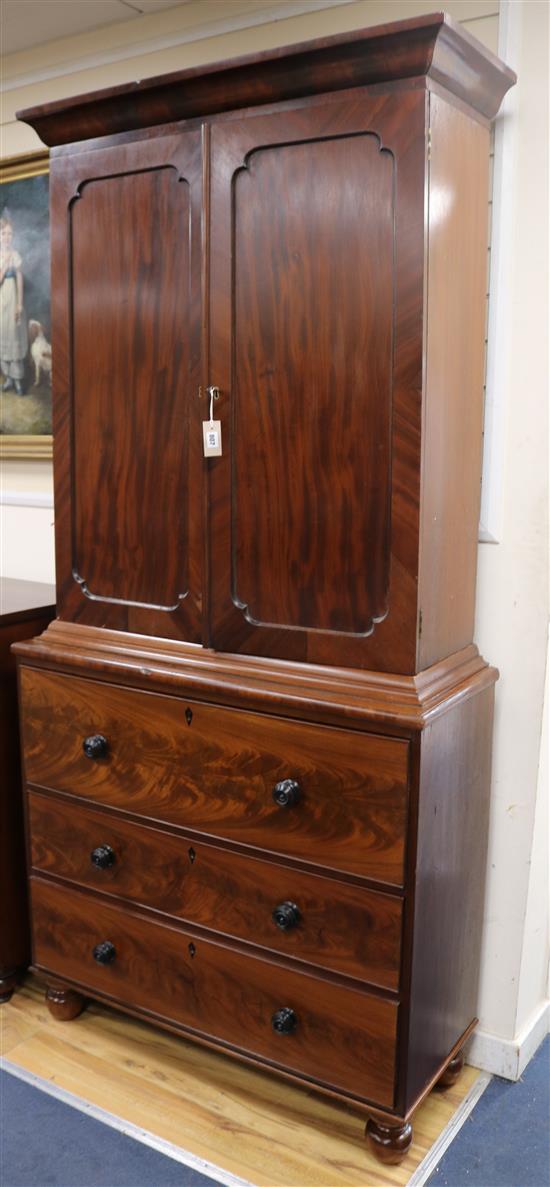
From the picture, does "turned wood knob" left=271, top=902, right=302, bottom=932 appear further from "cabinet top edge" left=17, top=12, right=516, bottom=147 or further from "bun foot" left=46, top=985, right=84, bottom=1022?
"cabinet top edge" left=17, top=12, right=516, bottom=147

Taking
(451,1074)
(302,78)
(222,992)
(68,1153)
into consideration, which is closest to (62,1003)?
(68,1153)

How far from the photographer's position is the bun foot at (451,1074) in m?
2.12

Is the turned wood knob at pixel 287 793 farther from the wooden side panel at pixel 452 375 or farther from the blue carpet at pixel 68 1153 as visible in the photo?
the blue carpet at pixel 68 1153

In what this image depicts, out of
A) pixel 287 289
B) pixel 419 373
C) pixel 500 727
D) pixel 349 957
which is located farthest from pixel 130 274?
pixel 349 957

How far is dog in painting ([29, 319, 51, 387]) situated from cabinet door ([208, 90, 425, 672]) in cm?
107

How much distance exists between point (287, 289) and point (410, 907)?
1.16 metres

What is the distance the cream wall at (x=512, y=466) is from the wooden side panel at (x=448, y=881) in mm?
63

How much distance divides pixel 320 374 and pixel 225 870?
1010 millimetres

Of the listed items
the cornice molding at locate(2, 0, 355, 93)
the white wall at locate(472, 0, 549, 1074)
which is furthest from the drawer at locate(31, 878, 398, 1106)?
Result: the cornice molding at locate(2, 0, 355, 93)

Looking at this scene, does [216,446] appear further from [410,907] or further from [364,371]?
[410,907]

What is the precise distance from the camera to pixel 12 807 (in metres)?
2.39

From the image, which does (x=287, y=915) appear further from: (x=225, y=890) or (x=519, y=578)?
(x=519, y=578)

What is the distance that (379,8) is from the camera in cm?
208

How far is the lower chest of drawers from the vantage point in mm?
1796
